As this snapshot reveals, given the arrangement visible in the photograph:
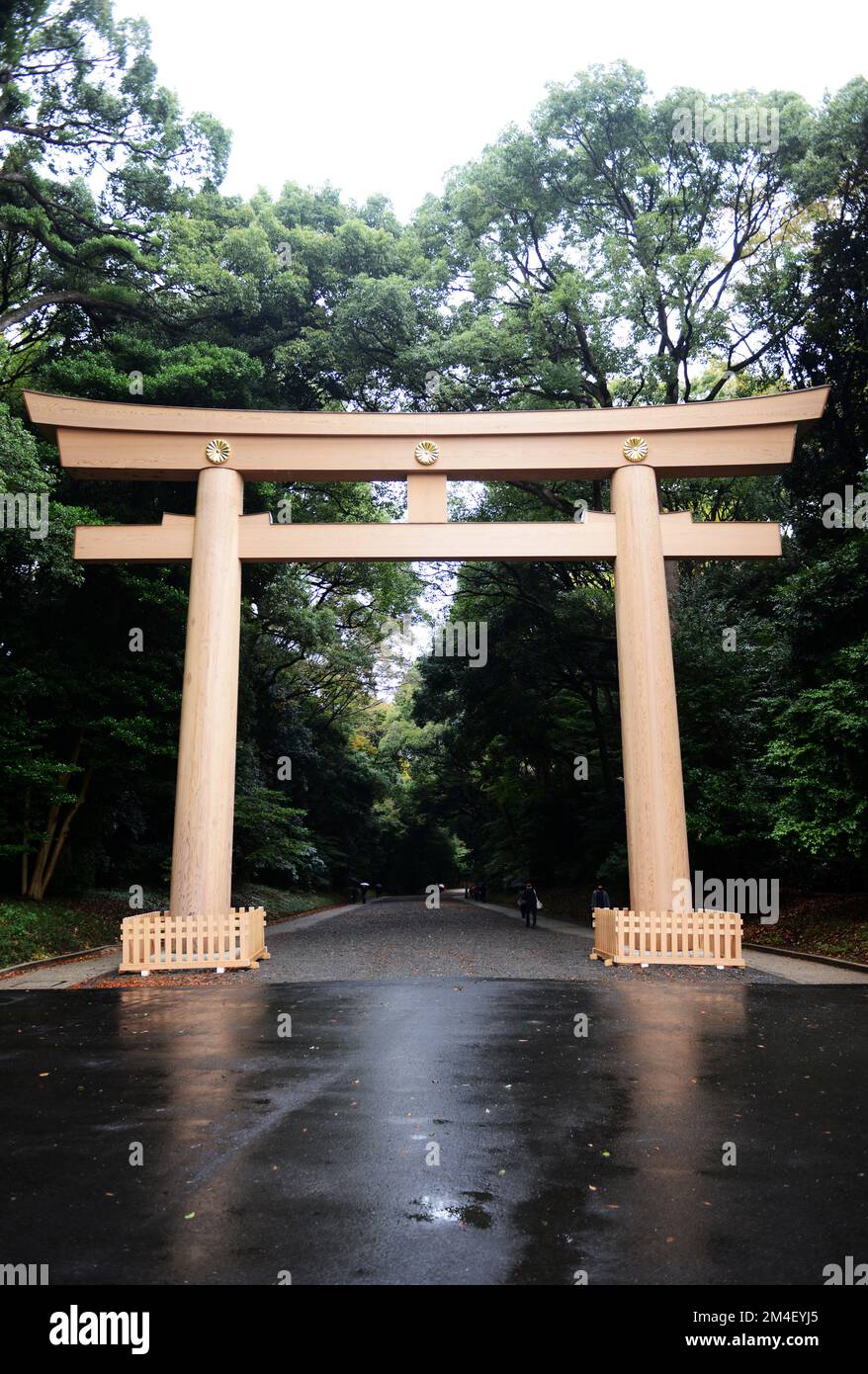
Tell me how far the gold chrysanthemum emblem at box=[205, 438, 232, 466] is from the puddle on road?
43.0 ft

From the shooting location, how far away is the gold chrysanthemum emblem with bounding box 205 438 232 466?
579 inches

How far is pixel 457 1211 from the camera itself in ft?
12.6

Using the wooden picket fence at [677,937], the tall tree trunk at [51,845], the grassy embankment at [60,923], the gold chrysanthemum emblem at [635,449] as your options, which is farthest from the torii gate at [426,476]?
the tall tree trunk at [51,845]

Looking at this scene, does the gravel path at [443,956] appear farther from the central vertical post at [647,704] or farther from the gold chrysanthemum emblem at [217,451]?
the gold chrysanthemum emblem at [217,451]

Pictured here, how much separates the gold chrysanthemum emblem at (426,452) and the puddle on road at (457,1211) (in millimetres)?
12449

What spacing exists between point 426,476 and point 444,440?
2.34ft

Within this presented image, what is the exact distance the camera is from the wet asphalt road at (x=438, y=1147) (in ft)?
11.2

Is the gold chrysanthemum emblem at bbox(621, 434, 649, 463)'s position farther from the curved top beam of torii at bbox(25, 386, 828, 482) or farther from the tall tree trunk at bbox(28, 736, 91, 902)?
the tall tree trunk at bbox(28, 736, 91, 902)

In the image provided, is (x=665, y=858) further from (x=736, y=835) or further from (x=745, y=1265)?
(x=745, y=1265)

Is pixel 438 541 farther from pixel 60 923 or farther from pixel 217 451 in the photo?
pixel 60 923

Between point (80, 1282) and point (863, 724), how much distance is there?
1224 cm

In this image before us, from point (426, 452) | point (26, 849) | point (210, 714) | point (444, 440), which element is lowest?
point (26, 849)

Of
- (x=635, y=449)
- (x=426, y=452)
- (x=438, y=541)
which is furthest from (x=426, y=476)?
(x=635, y=449)
